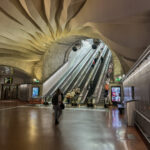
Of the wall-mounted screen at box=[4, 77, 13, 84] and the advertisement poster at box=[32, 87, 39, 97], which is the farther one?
the wall-mounted screen at box=[4, 77, 13, 84]

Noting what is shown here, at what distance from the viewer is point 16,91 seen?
22.6 meters

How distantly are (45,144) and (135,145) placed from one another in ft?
6.45

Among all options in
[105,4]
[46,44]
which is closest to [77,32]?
[46,44]

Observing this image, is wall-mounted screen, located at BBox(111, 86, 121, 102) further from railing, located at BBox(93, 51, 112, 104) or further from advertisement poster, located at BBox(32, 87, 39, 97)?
advertisement poster, located at BBox(32, 87, 39, 97)

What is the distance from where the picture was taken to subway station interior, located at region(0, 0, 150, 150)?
3.74 m

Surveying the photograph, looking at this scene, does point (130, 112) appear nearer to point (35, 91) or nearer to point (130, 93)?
point (130, 93)

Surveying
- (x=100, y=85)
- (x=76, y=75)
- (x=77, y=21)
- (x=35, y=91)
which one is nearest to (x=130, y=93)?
(x=77, y=21)

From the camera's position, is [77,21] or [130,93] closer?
[130,93]

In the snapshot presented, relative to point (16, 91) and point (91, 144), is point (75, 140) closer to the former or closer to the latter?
point (91, 144)

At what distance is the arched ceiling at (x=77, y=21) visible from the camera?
673cm

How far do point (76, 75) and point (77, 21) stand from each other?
9205 millimetres

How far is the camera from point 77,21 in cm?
1057

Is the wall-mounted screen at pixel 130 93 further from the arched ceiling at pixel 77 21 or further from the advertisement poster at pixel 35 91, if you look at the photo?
the advertisement poster at pixel 35 91

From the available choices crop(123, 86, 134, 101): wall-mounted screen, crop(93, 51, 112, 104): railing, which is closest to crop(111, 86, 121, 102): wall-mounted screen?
crop(93, 51, 112, 104): railing
